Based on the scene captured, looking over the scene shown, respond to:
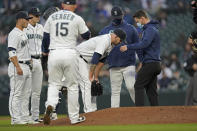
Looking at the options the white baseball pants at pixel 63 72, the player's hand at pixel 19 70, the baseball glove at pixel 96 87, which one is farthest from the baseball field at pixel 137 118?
the player's hand at pixel 19 70

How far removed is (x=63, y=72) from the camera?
8.12 metres

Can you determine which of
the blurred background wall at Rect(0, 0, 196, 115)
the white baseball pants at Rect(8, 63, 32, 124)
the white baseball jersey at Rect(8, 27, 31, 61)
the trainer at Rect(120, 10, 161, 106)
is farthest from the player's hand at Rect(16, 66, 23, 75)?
the blurred background wall at Rect(0, 0, 196, 115)

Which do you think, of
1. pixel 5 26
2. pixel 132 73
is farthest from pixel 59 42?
pixel 5 26

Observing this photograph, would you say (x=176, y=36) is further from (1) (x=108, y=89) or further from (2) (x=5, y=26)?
(2) (x=5, y=26)

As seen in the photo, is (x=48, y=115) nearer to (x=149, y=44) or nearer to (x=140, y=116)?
(x=140, y=116)

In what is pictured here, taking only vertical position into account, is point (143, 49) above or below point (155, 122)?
above

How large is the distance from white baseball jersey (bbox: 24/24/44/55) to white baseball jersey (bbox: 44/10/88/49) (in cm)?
187

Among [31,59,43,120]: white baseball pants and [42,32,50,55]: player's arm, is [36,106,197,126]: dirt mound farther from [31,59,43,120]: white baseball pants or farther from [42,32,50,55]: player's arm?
[42,32,50,55]: player's arm

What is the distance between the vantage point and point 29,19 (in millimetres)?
9984

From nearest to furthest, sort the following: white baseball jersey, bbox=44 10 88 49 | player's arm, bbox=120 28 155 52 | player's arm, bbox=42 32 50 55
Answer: white baseball jersey, bbox=44 10 88 49 < player's arm, bbox=42 32 50 55 < player's arm, bbox=120 28 155 52

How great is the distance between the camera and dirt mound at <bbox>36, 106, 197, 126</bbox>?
8344 mm

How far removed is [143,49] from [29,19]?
225 centimetres

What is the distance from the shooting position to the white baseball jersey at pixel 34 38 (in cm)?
988

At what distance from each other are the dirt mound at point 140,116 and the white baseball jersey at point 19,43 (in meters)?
1.41
